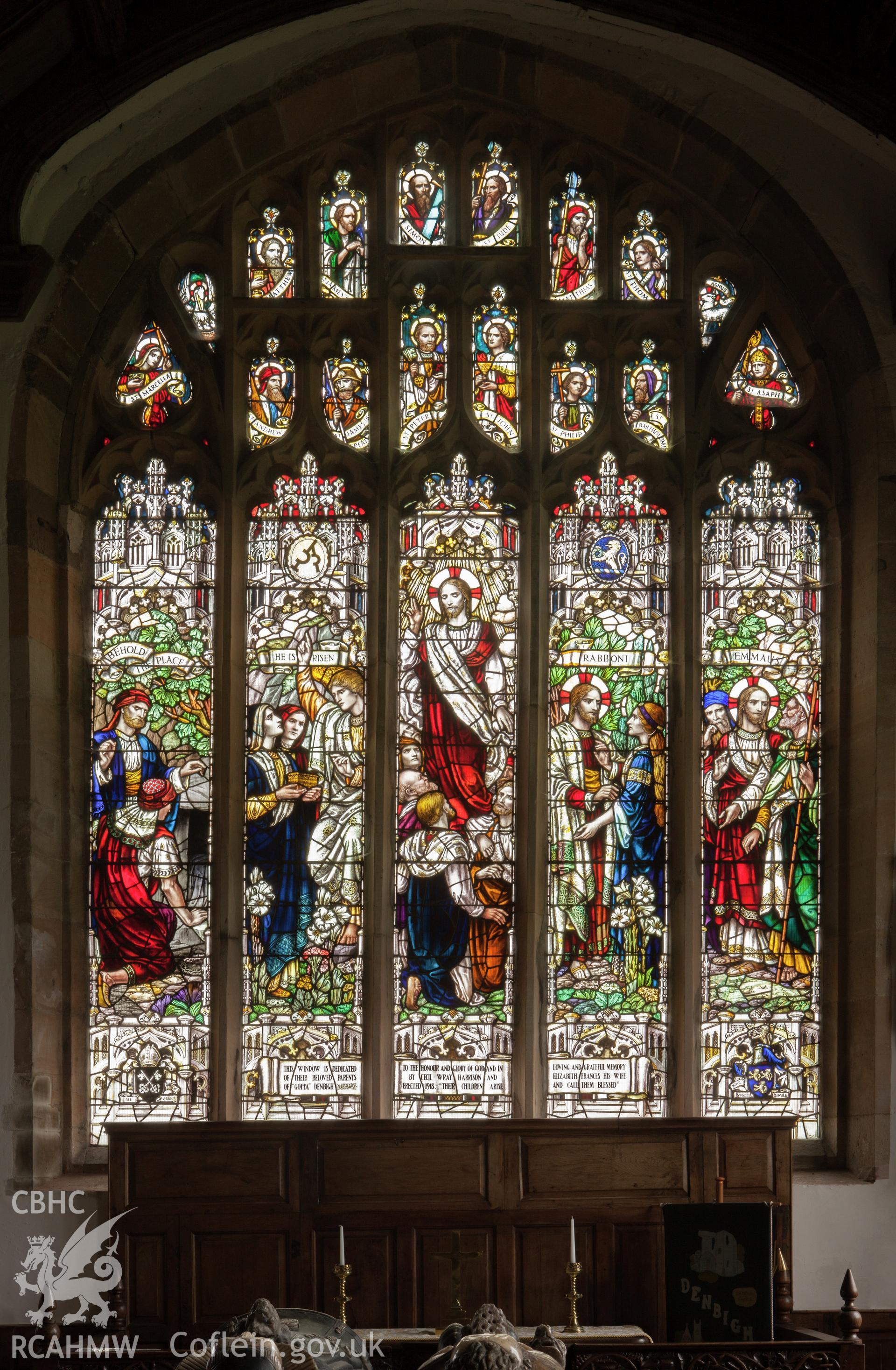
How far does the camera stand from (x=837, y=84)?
24.7 ft

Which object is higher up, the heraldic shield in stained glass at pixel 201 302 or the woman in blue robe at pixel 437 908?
the heraldic shield in stained glass at pixel 201 302

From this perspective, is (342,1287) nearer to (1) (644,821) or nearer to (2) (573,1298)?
A: (2) (573,1298)

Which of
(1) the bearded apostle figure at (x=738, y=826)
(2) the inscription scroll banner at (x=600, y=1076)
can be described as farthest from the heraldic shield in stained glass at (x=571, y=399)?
(2) the inscription scroll banner at (x=600, y=1076)

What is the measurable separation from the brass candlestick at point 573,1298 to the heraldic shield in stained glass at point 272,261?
4.77m

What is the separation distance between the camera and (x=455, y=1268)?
6.80 meters

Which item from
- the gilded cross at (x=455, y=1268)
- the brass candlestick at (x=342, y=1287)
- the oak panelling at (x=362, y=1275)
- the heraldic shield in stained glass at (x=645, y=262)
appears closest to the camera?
the brass candlestick at (x=342, y=1287)

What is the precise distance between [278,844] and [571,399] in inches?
104

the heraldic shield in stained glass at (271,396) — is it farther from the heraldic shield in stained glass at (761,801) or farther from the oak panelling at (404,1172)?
the oak panelling at (404,1172)

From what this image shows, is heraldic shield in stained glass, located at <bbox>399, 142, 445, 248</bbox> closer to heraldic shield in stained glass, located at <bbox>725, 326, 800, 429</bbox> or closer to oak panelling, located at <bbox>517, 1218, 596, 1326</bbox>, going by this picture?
heraldic shield in stained glass, located at <bbox>725, 326, 800, 429</bbox>

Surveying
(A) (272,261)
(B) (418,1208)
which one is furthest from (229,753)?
(A) (272,261)

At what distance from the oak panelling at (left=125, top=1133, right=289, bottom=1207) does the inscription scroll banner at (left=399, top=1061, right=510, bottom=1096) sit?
89 cm

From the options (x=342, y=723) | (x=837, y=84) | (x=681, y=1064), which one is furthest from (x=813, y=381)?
(x=681, y=1064)

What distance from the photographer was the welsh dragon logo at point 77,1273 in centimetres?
675

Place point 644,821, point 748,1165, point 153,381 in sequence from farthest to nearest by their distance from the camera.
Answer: point 153,381 < point 644,821 < point 748,1165
